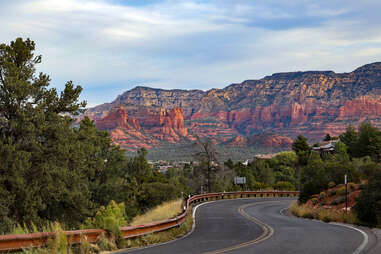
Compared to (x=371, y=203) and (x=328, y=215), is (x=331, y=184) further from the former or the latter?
(x=371, y=203)

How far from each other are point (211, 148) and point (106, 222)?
56759 millimetres

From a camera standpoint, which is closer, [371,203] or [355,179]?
[371,203]

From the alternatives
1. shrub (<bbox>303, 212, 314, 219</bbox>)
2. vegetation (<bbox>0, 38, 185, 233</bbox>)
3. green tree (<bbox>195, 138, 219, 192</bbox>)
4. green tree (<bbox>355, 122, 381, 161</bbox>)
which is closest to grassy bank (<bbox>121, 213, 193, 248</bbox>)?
vegetation (<bbox>0, 38, 185, 233</bbox>)

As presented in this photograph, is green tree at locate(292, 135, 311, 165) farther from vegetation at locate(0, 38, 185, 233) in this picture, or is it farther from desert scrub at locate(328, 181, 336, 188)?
vegetation at locate(0, 38, 185, 233)

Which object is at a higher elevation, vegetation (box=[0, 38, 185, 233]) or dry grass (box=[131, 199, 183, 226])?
vegetation (box=[0, 38, 185, 233])

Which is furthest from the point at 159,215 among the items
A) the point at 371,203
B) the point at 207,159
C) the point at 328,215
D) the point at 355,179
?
the point at 207,159

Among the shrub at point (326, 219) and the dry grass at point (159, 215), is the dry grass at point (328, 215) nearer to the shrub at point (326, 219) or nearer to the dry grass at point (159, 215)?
the shrub at point (326, 219)

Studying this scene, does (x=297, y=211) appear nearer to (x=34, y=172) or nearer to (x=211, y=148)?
(x=34, y=172)

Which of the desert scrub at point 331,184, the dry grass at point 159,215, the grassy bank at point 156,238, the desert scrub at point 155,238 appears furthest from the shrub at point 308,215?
the desert scrub at point 155,238

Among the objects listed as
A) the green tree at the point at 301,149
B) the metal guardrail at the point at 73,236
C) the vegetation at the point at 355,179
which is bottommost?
the green tree at the point at 301,149

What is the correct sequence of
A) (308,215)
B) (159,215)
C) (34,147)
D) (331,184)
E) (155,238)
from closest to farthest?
(155,238), (159,215), (34,147), (308,215), (331,184)

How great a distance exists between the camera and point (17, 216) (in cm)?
2381

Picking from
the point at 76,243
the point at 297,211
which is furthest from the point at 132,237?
the point at 297,211

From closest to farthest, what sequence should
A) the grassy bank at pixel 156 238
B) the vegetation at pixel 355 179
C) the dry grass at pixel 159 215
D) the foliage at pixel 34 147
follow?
the grassy bank at pixel 156 238 < the vegetation at pixel 355 179 < the dry grass at pixel 159 215 < the foliage at pixel 34 147
